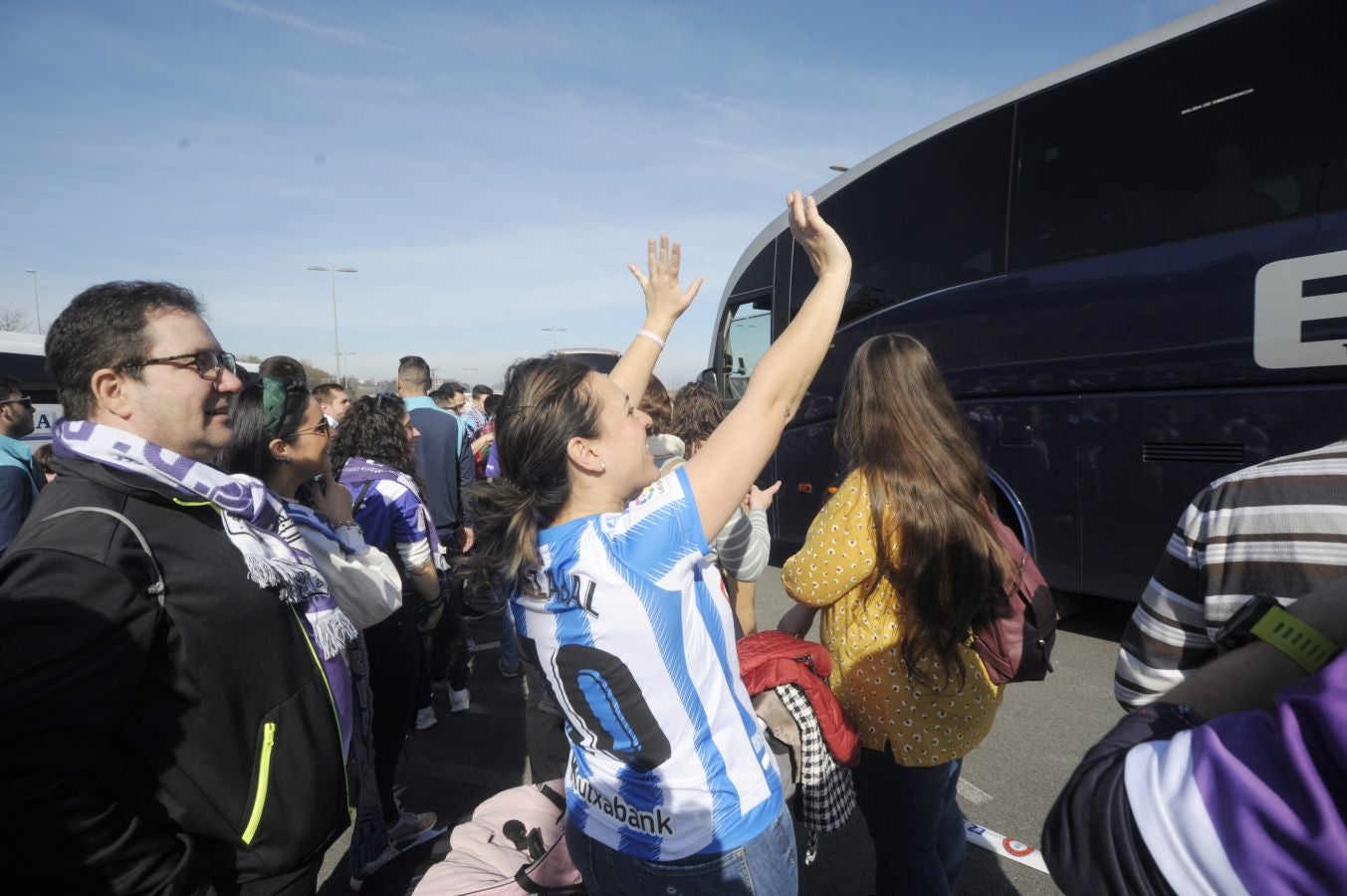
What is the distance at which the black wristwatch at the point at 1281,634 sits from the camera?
0.72 metres

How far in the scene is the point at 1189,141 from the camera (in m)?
4.25

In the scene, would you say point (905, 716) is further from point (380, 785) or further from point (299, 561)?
point (380, 785)

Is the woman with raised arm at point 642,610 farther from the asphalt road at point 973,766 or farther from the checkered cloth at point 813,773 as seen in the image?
the asphalt road at point 973,766

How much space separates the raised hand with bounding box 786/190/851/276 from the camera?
152 cm

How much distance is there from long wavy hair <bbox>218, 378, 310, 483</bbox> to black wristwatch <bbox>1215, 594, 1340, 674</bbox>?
2.57 m

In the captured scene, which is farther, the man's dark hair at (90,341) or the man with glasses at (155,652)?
the man's dark hair at (90,341)

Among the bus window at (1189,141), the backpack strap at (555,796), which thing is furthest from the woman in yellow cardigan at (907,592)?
the bus window at (1189,141)

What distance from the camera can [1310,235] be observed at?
3740 millimetres

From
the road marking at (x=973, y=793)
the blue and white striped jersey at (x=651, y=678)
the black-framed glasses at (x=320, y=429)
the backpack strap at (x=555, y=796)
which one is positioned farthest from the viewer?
the road marking at (x=973, y=793)

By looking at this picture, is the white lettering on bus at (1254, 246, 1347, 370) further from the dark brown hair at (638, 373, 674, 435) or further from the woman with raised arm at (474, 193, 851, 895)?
the woman with raised arm at (474, 193, 851, 895)

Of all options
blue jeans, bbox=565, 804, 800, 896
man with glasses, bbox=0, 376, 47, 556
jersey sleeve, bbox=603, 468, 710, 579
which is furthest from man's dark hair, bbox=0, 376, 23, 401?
jersey sleeve, bbox=603, 468, 710, 579

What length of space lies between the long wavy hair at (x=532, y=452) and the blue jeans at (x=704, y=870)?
563 millimetres

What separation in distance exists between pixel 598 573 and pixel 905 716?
1.05 m

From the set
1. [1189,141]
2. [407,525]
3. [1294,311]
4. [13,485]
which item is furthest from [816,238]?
[13,485]
